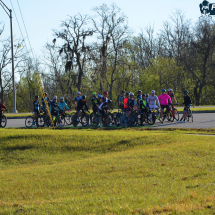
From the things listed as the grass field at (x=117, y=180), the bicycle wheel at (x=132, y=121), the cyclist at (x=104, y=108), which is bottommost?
the grass field at (x=117, y=180)

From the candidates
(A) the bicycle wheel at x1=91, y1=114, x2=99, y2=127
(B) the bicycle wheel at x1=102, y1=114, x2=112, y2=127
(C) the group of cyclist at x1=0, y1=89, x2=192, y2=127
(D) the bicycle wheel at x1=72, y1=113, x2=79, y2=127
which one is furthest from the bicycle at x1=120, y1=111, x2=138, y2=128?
(D) the bicycle wheel at x1=72, y1=113, x2=79, y2=127

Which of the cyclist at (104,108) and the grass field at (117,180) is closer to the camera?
the grass field at (117,180)

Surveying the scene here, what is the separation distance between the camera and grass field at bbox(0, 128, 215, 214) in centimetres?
556

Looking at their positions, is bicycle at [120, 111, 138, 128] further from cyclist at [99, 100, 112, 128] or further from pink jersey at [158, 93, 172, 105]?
pink jersey at [158, 93, 172, 105]

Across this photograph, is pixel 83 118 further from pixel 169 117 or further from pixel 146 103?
pixel 169 117

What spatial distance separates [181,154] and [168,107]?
34.6ft

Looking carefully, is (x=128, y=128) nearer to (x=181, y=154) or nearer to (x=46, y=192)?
(x=181, y=154)

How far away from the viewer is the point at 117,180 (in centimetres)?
746

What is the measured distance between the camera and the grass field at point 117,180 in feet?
18.2

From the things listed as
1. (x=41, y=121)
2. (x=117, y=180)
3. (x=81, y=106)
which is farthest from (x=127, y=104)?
(x=117, y=180)

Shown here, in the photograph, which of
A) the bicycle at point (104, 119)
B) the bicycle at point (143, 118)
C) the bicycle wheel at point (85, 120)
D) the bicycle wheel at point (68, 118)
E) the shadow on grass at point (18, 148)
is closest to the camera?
the shadow on grass at point (18, 148)

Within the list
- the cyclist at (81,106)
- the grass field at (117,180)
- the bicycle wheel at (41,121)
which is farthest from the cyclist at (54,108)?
the grass field at (117,180)

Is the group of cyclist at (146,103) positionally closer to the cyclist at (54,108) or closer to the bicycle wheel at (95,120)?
the bicycle wheel at (95,120)

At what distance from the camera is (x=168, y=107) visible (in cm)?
1991
